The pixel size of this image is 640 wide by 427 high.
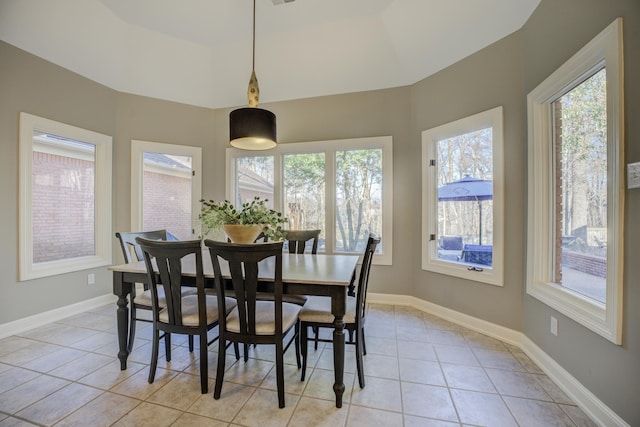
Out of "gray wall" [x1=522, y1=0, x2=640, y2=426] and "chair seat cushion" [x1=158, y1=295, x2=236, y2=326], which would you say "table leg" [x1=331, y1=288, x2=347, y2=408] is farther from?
Result: "gray wall" [x1=522, y1=0, x2=640, y2=426]

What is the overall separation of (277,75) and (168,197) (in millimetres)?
2318

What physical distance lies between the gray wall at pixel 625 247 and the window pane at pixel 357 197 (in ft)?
6.01

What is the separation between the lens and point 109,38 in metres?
3.08

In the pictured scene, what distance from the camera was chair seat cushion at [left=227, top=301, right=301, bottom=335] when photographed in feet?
5.49

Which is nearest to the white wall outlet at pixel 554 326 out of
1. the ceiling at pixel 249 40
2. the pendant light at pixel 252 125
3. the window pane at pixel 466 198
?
the window pane at pixel 466 198

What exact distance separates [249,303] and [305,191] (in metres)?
2.40

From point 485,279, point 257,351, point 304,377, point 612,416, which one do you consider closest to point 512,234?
point 485,279

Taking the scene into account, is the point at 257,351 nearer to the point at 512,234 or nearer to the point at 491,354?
the point at 491,354

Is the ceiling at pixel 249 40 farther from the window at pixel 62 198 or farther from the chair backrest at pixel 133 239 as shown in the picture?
the chair backrest at pixel 133 239

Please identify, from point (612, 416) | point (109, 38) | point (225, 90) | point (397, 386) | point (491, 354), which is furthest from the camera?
point (225, 90)

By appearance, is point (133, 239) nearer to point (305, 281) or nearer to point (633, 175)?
point (305, 281)

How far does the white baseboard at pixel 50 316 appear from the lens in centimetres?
260

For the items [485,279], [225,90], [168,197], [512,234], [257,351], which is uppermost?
[225,90]

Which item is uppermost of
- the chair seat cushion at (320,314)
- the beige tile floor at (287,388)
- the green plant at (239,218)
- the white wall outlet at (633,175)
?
the white wall outlet at (633,175)
